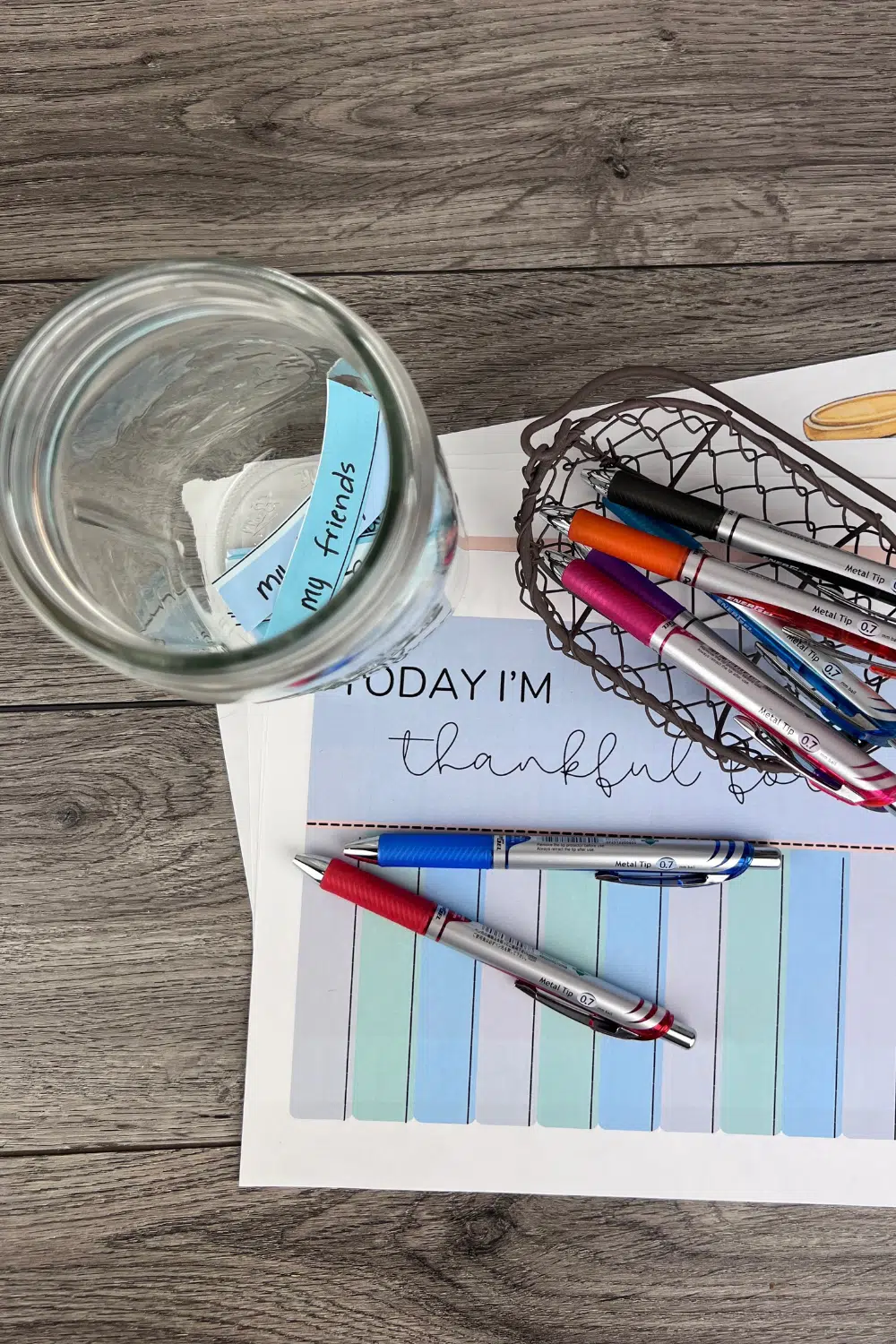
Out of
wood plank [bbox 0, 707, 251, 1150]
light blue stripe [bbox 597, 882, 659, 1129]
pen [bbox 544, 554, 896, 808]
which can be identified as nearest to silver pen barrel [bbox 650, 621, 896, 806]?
pen [bbox 544, 554, 896, 808]

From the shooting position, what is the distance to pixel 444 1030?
1.45ft

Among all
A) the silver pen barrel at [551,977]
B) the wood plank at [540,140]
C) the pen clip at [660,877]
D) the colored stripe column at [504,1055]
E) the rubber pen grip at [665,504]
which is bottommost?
the colored stripe column at [504,1055]

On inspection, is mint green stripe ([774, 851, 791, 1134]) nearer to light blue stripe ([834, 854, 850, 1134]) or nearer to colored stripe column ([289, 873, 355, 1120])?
light blue stripe ([834, 854, 850, 1134])

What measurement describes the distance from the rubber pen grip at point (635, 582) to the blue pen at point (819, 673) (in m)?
0.02

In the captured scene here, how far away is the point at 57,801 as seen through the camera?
1.48ft

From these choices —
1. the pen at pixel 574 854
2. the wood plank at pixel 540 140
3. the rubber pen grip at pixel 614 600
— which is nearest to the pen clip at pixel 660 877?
the pen at pixel 574 854

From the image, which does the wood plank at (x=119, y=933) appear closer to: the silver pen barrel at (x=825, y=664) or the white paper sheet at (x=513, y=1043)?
the white paper sheet at (x=513, y=1043)

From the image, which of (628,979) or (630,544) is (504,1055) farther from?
(630,544)

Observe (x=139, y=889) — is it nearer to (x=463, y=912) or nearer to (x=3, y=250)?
(x=463, y=912)

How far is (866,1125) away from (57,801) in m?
0.37

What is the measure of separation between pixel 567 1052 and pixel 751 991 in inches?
3.3

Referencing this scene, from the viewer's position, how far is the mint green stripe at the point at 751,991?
0.44 metres

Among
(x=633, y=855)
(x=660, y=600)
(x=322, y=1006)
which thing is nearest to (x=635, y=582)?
(x=660, y=600)

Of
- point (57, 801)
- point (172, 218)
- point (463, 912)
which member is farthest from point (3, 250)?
point (463, 912)
